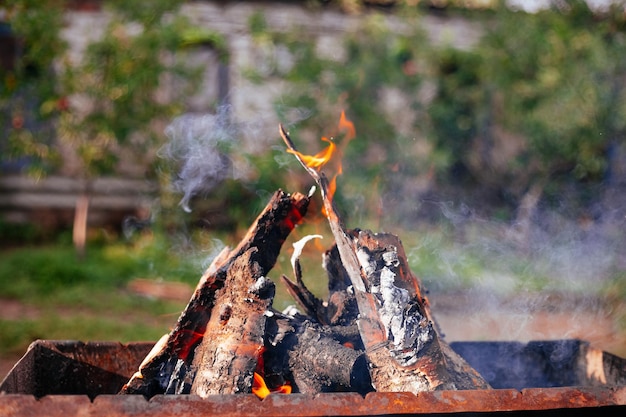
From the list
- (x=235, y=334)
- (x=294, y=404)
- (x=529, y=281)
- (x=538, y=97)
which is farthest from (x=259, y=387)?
(x=538, y=97)

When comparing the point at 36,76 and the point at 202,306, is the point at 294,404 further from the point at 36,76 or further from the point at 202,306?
the point at 36,76

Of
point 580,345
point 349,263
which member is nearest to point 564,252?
point 580,345

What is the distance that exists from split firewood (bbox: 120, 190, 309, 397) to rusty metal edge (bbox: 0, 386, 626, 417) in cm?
50

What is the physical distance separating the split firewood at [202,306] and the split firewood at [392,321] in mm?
Answer: 279

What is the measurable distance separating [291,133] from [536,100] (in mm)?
3609

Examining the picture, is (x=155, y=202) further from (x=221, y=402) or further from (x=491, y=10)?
(x=221, y=402)

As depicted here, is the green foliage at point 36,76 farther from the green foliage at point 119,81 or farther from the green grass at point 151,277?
the green grass at point 151,277

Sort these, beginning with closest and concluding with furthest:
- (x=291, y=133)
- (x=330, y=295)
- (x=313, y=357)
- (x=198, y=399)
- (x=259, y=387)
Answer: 1. (x=198, y=399)
2. (x=259, y=387)
3. (x=313, y=357)
4. (x=330, y=295)
5. (x=291, y=133)

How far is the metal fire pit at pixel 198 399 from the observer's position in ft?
6.75

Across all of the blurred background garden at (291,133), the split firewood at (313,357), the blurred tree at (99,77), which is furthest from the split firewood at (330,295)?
the blurred tree at (99,77)

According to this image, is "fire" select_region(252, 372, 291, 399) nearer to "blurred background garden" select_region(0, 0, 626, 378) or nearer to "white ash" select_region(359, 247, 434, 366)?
"white ash" select_region(359, 247, 434, 366)

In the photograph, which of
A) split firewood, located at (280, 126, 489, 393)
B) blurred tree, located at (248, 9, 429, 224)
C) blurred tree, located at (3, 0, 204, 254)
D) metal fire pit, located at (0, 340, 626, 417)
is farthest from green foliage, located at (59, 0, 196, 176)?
split firewood, located at (280, 126, 489, 393)

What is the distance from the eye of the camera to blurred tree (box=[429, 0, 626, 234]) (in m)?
8.47

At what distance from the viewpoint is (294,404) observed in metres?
2.10
